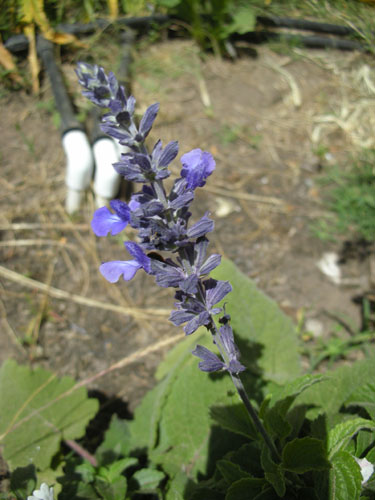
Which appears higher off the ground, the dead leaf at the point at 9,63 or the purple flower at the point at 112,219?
the purple flower at the point at 112,219

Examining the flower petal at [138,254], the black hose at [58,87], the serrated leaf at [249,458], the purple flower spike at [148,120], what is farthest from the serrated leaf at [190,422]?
the black hose at [58,87]

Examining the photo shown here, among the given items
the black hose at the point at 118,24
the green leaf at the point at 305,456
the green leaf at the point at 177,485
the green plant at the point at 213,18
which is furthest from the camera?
the green plant at the point at 213,18

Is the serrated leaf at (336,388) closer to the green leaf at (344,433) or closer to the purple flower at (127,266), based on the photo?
the green leaf at (344,433)

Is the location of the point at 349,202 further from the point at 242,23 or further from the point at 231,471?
the point at 231,471

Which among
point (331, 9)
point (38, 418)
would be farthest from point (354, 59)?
point (38, 418)

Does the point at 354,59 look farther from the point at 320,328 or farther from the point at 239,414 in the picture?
the point at 239,414

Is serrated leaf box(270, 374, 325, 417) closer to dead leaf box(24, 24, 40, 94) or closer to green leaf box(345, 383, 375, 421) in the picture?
green leaf box(345, 383, 375, 421)
